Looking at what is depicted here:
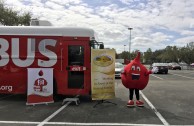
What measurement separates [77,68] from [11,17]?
20703 millimetres

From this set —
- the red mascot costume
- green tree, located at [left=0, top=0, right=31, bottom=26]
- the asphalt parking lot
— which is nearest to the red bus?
the asphalt parking lot

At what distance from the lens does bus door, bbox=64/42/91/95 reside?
12.3m

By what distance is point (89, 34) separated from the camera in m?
12.3

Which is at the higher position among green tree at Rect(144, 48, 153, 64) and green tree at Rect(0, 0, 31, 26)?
green tree at Rect(0, 0, 31, 26)

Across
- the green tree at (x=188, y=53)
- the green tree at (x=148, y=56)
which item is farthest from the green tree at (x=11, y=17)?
the green tree at (x=148, y=56)

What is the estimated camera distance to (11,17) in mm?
31141

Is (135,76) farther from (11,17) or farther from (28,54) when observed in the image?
(11,17)

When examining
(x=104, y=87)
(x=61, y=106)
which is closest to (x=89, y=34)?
(x=104, y=87)

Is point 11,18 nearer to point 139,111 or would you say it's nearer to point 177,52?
point 139,111

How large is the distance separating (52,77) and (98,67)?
171 cm

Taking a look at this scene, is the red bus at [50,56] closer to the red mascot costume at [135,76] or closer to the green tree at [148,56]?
the red mascot costume at [135,76]

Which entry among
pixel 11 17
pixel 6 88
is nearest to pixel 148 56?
pixel 11 17

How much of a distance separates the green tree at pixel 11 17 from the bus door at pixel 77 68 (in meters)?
19.3

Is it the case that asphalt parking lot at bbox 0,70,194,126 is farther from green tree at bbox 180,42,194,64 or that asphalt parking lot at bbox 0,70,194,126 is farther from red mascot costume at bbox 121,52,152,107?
green tree at bbox 180,42,194,64
